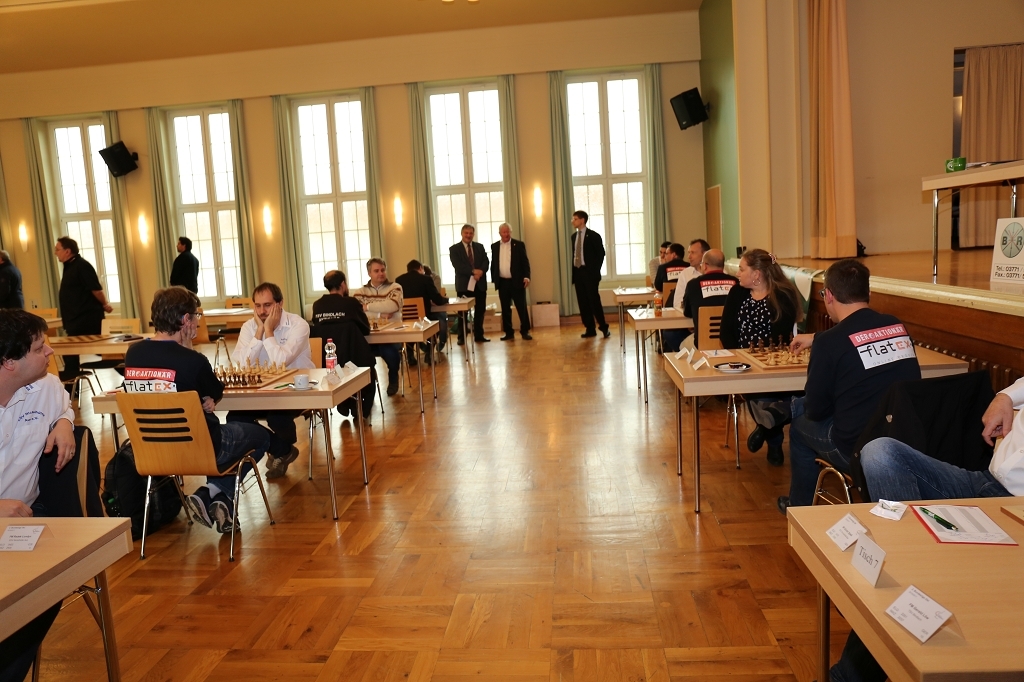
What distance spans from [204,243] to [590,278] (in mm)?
7573

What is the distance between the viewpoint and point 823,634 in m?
1.84

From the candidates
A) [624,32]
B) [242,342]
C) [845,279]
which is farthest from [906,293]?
[624,32]

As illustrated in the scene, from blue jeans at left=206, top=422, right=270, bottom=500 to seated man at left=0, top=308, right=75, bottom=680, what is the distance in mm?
1132

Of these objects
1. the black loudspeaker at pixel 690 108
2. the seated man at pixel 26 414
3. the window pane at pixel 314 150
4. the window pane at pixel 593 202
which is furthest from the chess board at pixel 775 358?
the window pane at pixel 314 150

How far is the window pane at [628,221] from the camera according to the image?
13047mm

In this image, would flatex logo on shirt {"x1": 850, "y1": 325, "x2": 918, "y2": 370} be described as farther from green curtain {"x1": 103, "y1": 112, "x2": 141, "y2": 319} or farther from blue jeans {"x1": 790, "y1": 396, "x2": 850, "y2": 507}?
green curtain {"x1": 103, "y1": 112, "x2": 141, "y2": 319}

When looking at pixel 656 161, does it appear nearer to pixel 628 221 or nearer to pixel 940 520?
pixel 628 221

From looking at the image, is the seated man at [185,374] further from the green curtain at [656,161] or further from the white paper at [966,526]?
the green curtain at [656,161]

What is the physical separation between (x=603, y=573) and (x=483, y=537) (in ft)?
2.32

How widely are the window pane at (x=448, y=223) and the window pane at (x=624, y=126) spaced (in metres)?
2.74

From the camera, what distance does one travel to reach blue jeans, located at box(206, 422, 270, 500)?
374cm

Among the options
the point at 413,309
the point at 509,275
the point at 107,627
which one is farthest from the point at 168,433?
the point at 509,275

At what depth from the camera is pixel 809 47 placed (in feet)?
28.0

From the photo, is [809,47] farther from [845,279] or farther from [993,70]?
[845,279]
